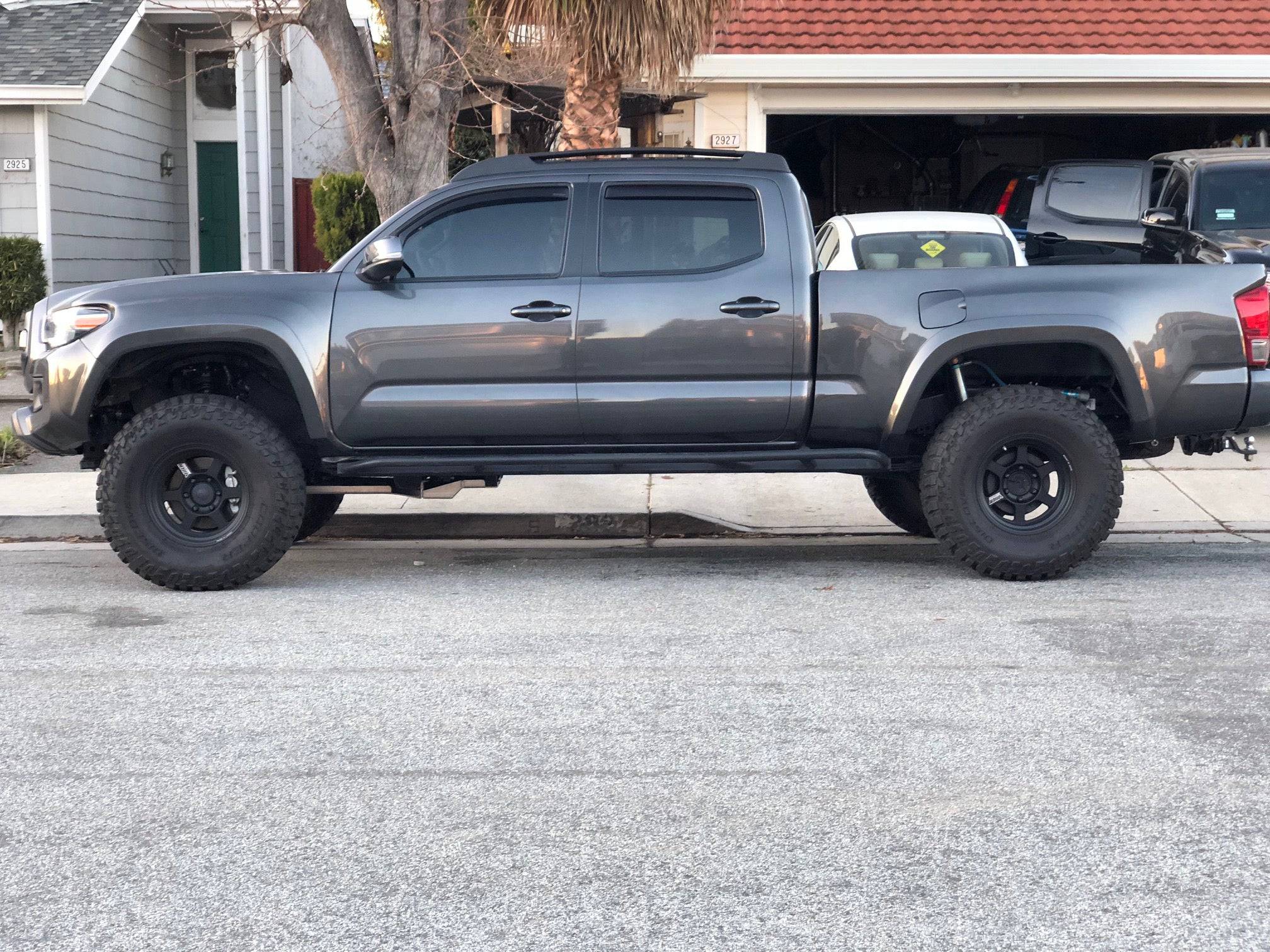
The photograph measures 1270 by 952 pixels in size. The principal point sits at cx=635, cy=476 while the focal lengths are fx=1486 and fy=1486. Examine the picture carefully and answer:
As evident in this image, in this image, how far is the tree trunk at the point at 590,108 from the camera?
11.3m

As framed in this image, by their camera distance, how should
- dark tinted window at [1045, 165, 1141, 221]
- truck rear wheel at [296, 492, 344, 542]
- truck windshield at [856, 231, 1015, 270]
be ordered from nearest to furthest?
truck rear wheel at [296, 492, 344, 542], truck windshield at [856, 231, 1015, 270], dark tinted window at [1045, 165, 1141, 221]

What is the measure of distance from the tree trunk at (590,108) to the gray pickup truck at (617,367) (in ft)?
13.7

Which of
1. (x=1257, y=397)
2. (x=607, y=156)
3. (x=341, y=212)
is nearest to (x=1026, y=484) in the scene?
(x=1257, y=397)

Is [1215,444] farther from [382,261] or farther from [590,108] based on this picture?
[590,108]

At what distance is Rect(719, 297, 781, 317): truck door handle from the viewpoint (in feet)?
23.4

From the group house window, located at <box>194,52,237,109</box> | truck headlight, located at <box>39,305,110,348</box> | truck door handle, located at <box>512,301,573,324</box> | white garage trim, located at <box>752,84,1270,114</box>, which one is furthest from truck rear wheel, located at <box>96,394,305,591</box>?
house window, located at <box>194,52,237,109</box>

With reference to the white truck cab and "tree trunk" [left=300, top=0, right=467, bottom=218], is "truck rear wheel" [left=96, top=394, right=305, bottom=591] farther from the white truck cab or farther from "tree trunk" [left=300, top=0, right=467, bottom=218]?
the white truck cab

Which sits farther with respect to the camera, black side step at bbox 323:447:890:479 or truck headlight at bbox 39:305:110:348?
black side step at bbox 323:447:890:479

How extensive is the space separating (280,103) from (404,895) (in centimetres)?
1760

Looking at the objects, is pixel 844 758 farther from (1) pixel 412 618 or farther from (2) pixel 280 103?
(2) pixel 280 103

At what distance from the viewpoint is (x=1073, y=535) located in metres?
7.25

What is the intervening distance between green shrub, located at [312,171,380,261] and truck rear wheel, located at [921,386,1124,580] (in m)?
11.9

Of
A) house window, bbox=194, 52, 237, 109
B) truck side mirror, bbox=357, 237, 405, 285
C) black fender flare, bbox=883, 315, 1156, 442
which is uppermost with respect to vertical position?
house window, bbox=194, 52, 237, 109

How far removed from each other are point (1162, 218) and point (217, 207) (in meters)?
12.7
